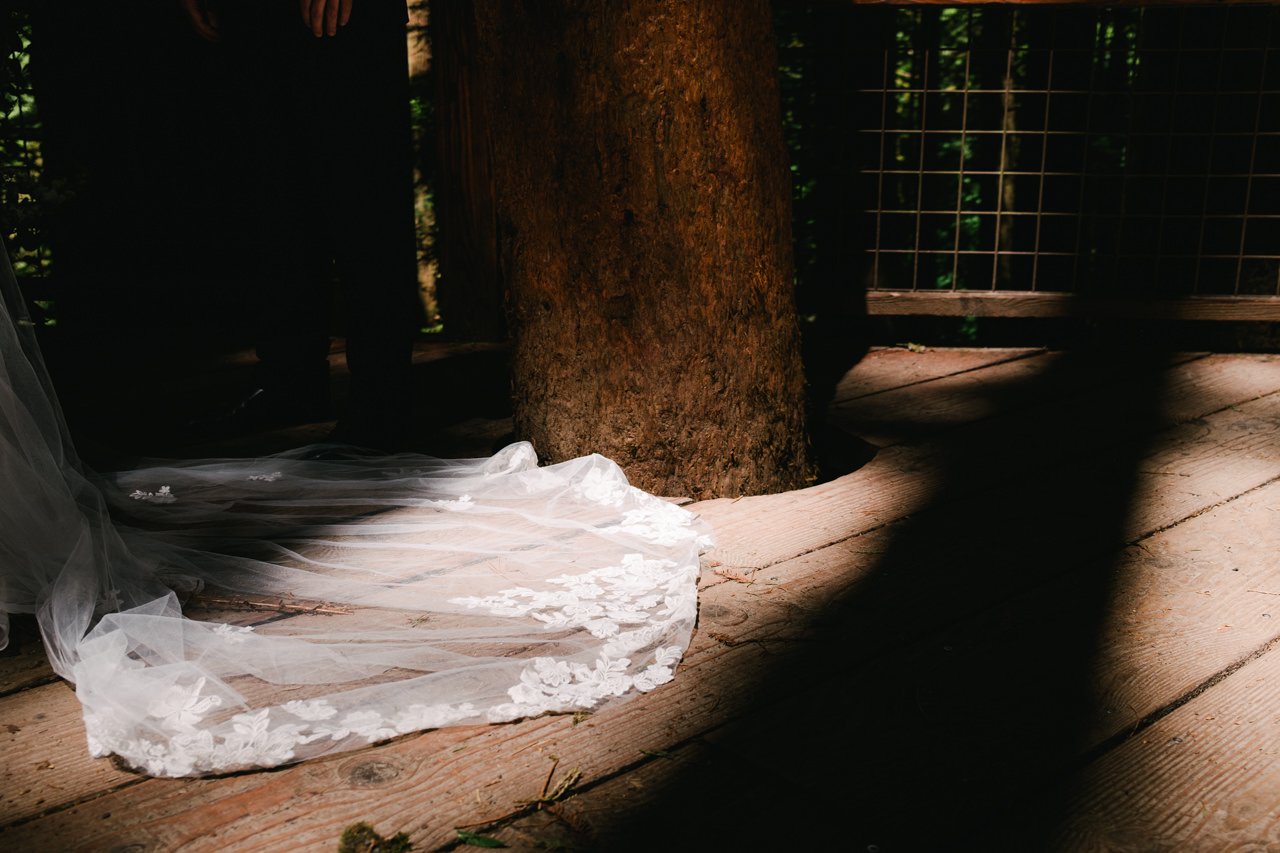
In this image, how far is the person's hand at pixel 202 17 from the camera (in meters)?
2.70

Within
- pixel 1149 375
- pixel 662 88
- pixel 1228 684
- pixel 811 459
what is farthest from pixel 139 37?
pixel 1228 684

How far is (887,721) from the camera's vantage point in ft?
4.91

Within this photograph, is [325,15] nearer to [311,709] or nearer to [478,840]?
[311,709]

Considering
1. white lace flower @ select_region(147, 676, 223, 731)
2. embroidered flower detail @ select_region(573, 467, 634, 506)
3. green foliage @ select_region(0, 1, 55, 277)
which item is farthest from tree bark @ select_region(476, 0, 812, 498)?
green foliage @ select_region(0, 1, 55, 277)

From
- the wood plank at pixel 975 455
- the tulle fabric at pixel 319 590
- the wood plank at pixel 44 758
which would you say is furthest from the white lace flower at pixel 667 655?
the wood plank at pixel 44 758

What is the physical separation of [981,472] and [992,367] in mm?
1130

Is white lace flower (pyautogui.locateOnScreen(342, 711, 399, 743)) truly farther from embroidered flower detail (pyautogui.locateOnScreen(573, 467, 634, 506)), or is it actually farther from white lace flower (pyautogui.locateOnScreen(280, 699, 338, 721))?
embroidered flower detail (pyautogui.locateOnScreen(573, 467, 634, 506))

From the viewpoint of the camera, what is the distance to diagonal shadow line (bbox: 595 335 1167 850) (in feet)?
4.24

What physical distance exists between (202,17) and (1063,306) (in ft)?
8.97

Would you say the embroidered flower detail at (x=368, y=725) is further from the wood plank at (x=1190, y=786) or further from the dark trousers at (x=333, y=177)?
the dark trousers at (x=333, y=177)

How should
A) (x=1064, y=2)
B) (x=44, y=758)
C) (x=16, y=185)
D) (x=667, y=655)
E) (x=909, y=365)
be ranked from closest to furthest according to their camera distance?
1. (x=44, y=758)
2. (x=667, y=655)
3. (x=1064, y=2)
4. (x=16, y=185)
5. (x=909, y=365)

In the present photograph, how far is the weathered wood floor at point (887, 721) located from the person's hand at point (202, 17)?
5.42ft

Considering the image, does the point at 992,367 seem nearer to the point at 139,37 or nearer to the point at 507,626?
the point at 507,626

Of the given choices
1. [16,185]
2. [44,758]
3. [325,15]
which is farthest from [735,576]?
[16,185]
